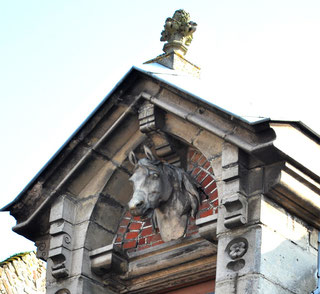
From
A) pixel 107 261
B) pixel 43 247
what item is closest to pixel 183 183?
pixel 107 261

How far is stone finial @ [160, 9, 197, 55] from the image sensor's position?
457 inches

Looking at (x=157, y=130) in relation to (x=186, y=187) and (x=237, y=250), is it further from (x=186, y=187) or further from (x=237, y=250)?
(x=237, y=250)

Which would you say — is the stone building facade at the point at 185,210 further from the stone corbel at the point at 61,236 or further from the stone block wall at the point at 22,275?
the stone block wall at the point at 22,275

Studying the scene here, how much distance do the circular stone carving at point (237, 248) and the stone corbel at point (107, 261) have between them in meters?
1.45

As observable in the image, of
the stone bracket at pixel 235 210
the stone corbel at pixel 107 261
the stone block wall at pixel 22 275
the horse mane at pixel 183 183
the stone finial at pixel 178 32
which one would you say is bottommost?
the stone bracket at pixel 235 210

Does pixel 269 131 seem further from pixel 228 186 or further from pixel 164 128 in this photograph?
pixel 164 128

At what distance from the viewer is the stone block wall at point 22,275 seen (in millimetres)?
13773

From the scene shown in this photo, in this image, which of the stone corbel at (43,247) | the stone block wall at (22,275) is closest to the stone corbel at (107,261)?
the stone corbel at (43,247)

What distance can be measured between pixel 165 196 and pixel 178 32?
1819 millimetres

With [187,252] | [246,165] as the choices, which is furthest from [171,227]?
[246,165]

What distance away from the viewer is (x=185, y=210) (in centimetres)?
1054

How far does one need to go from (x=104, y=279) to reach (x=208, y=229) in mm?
1328

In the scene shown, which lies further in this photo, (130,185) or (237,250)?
(130,185)

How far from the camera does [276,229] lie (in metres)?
9.70
